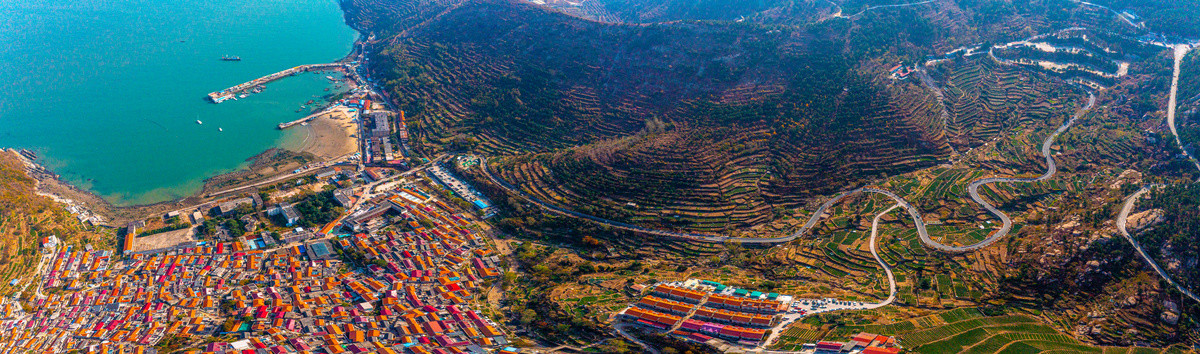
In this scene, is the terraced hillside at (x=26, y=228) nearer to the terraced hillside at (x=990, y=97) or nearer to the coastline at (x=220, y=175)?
the coastline at (x=220, y=175)

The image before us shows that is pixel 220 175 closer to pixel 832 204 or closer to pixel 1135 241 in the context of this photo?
pixel 832 204

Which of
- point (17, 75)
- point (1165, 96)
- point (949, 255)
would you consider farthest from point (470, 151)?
point (1165, 96)

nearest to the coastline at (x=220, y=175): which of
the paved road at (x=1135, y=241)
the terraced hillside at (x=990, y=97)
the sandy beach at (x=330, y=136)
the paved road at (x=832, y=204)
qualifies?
the sandy beach at (x=330, y=136)

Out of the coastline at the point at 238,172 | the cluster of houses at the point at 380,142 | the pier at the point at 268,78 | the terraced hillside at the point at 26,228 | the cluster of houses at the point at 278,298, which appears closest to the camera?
the cluster of houses at the point at 278,298

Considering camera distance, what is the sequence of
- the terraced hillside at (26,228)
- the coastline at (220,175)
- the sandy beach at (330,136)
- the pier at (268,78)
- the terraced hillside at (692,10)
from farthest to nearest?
the terraced hillside at (692,10) → the pier at (268,78) → the sandy beach at (330,136) → the coastline at (220,175) → the terraced hillside at (26,228)

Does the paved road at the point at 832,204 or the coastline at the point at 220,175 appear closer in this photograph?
the paved road at the point at 832,204

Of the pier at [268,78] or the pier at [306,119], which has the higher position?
the pier at [268,78]
